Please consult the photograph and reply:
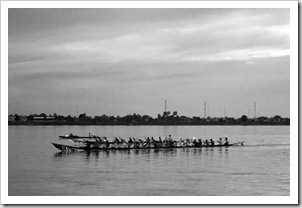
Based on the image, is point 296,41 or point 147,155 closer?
point 296,41

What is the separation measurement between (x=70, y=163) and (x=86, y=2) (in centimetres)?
1619

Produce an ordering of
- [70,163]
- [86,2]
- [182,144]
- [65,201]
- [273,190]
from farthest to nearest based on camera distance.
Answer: [182,144]
[70,163]
[273,190]
[86,2]
[65,201]

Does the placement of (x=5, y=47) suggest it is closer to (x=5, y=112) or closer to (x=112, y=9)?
(x=5, y=112)

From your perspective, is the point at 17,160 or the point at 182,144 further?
the point at 182,144

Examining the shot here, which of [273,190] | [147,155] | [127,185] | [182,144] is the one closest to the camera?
[273,190]

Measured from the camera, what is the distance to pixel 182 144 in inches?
1535

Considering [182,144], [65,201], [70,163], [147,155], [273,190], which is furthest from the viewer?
[182,144]

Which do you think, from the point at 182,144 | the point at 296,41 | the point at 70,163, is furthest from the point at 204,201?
the point at 182,144

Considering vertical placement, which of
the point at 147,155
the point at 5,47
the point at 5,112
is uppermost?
the point at 5,47

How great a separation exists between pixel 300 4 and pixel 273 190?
25.4 feet

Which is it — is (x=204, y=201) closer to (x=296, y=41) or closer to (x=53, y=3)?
(x=296, y=41)

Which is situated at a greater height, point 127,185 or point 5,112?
point 5,112

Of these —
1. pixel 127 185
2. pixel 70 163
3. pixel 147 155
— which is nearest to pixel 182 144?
pixel 147 155

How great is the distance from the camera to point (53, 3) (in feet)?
41.8
